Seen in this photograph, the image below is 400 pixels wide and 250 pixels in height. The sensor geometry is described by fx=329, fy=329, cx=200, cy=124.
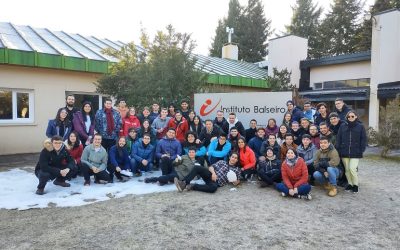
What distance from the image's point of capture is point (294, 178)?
6.23m

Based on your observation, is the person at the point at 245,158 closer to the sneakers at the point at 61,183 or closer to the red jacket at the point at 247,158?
the red jacket at the point at 247,158

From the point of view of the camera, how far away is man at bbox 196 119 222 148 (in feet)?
26.1

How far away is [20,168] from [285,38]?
1598 cm

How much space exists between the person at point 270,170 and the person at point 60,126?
169 inches

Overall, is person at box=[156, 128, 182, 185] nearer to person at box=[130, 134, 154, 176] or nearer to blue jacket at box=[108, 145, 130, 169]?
person at box=[130, 134, 154, 176]

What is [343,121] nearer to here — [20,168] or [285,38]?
[20,168]

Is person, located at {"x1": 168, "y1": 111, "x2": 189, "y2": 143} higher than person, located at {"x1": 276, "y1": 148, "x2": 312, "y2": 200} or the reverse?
higher

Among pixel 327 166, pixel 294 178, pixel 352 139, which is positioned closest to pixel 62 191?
pixel 294 178

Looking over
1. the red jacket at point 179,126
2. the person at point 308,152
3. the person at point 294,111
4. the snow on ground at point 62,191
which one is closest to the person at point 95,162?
the snow on ground at point 62,191

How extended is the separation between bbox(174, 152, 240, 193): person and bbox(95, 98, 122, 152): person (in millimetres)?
2145

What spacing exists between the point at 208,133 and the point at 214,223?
351 cm

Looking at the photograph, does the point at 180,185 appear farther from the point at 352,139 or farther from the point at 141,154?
the point at 352,139

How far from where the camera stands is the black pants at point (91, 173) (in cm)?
680

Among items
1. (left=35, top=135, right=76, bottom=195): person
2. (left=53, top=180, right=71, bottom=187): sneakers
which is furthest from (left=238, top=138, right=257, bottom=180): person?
(left=53, top=180, right=71, bottom=187): sneakers
